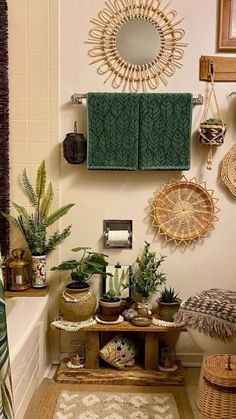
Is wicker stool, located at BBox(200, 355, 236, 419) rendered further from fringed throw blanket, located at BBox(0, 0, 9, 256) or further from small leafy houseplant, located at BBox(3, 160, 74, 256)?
fringed throw blanket, located at BBox(0, 0, 9, 256)

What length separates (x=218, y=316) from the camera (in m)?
2.07

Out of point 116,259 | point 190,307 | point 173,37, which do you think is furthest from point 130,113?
point 190,307

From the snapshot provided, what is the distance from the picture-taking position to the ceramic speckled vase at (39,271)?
98.5 inches

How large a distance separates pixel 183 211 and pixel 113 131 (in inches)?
24.2

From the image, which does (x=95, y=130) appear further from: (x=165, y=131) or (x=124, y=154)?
(x=165, y=131)

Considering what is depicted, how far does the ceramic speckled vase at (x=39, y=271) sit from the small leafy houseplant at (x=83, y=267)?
0.20 ft

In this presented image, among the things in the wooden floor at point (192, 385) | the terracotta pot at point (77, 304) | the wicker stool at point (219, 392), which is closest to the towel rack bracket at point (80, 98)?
the terracotta pot at point (77, 304)

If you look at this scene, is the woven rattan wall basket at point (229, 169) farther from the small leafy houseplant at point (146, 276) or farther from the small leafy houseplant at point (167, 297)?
the small leafy houseplant at point (167, 297)

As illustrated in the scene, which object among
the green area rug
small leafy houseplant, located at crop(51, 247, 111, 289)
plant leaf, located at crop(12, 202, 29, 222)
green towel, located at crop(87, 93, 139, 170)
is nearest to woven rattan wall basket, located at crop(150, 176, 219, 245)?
green towel, located at crop(87, 93, 139, 170)

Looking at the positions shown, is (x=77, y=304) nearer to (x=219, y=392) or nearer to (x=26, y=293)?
(x=26, y=293)

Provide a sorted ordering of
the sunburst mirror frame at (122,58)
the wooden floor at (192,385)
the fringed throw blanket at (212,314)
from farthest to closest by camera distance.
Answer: the sunburst mirror frame at (122,58) → the wooden floor at (192,385) → the fringed throw blanket at (212,314)

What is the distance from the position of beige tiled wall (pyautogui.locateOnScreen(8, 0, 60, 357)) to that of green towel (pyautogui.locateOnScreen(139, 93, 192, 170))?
0.51m

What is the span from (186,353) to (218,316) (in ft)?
2.26

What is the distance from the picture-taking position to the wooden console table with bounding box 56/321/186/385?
2371 mm
